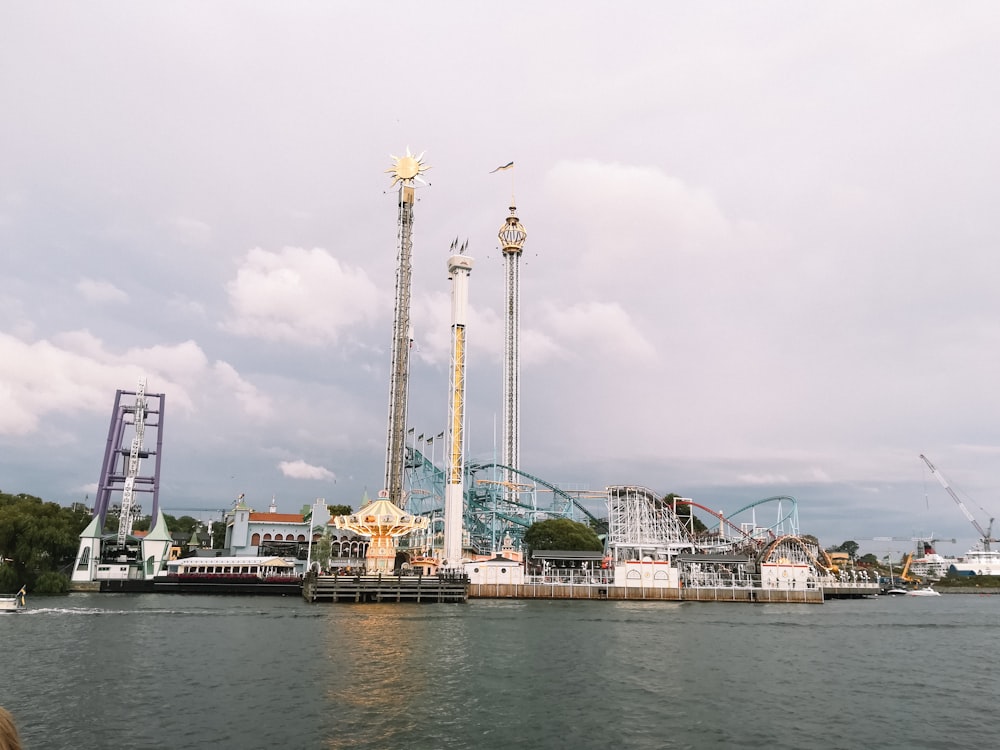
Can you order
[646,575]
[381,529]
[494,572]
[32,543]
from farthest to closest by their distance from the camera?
[646,575] < [494,572] < [381,529] < [32,543]

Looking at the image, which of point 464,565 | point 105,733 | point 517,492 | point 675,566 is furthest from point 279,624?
point 517,492

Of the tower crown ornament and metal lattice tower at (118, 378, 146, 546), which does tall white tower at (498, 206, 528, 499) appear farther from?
metal lattice tower at (118, 378, 146, 546)

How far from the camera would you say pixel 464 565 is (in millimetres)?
94062

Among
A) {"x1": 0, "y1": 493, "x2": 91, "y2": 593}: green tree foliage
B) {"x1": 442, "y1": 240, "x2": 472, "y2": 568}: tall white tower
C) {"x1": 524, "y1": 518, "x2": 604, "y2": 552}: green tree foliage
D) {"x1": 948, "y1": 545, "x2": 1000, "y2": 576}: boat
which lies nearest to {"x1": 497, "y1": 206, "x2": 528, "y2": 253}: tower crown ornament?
{"x1": 442, "y1": 240, "x2": 472, "y2": 568}: tall white tower

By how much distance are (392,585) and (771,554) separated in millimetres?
62865

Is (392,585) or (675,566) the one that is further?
(675,566)

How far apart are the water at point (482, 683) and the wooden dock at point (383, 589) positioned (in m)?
19.2

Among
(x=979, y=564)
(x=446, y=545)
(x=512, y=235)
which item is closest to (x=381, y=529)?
(x=446, y=545)

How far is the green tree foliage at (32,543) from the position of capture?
83562 mm

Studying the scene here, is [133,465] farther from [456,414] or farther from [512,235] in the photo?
[512,235]

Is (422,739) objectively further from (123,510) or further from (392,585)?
(123,510)

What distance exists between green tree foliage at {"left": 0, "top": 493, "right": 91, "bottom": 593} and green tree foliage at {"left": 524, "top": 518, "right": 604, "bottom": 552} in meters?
66.9

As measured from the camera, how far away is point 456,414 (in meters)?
102

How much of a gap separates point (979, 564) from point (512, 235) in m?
152
